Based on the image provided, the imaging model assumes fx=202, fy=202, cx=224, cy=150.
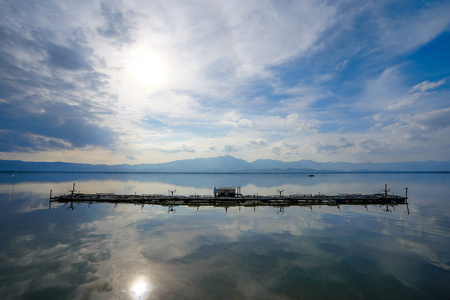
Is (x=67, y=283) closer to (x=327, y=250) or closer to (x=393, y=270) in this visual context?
(x=327, y=250)

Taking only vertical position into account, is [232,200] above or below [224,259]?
above

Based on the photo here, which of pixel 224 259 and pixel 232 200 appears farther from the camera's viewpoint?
pixel 232 200

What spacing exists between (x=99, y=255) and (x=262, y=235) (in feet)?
76.6

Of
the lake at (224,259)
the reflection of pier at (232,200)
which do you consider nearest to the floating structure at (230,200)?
the reflection of pier at (232,200)

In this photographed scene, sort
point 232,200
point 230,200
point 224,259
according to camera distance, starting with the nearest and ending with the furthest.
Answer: point 224,259 → point 230,200 → point 232,200

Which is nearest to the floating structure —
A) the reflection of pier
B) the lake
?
the reflection of pier

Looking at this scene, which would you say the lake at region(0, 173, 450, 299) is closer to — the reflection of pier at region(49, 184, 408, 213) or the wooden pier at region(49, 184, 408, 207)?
the reflection of pier at region(49, 184, 408, 213)

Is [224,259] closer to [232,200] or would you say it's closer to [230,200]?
[230,200]

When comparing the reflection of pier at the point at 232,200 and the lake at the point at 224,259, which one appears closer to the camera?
the lake at the point at 224,259

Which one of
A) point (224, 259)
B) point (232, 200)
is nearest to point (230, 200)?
point (232, 200)

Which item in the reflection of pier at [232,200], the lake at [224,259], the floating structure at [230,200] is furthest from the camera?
the floating structure at [230,200]

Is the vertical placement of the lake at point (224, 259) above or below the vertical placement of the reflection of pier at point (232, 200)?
below

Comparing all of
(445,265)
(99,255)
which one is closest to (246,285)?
(99,255)

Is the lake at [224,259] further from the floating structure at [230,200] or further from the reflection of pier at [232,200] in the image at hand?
the floating structure at [230,200]
